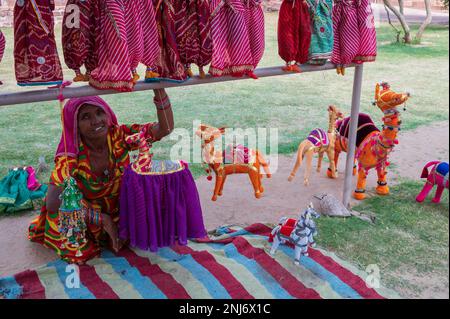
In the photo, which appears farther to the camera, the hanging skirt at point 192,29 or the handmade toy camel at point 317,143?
the handmade toy camel at point 317,143

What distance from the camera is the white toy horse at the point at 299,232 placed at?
105 inches

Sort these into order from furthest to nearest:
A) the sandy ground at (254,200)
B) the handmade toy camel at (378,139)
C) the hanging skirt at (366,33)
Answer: the handmade toy camel at (378,139) < the sandy ground at (254,200) < the hanging skirt at (366,33)

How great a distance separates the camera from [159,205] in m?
2.48

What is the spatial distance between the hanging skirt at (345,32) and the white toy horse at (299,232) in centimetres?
104

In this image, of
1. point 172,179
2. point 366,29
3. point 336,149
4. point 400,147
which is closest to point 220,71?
point 172,179

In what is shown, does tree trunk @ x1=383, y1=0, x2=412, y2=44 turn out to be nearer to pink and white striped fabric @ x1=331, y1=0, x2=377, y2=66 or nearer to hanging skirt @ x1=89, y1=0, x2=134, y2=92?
pink and white striped fabric @ x1=331, y1=0, x2=377, y2=66

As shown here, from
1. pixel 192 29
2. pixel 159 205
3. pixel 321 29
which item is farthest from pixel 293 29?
pixel 159 205

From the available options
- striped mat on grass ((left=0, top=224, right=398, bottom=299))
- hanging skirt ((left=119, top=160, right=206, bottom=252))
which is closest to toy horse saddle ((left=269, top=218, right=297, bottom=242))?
striped mat on grass ((left=0, top=224, right=398, bottom=299))

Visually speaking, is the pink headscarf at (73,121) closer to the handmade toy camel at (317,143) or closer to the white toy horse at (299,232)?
the white toy horse at (299,232)

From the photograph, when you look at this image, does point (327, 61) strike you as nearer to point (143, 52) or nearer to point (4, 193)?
point (143, 52)

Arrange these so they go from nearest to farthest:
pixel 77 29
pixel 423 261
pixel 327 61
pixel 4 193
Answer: pixel 77 29, pixel 423 261, pixel 327 61, pixel 4 193

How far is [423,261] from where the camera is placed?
2.82 m

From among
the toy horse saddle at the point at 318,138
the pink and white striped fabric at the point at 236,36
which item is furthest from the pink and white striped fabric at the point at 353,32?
the toy horse saddle at the point at 318,138

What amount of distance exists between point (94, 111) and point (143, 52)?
2.09ft
